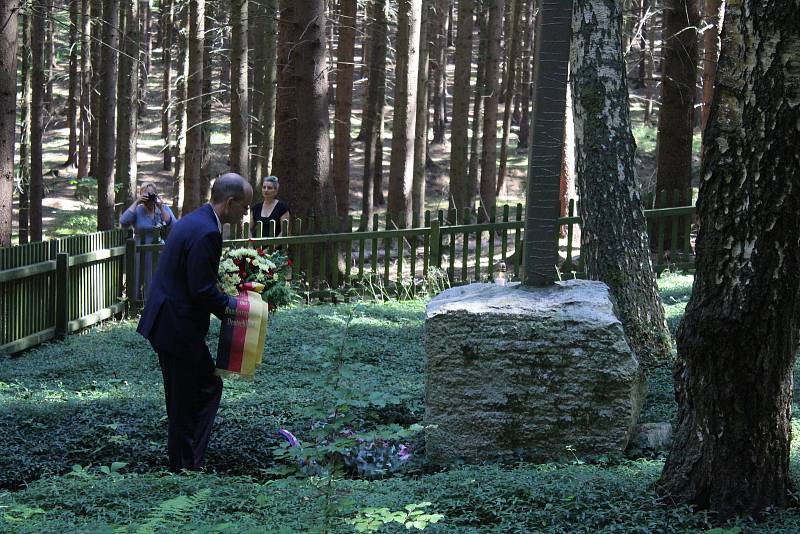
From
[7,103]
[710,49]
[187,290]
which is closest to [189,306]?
[187,290]

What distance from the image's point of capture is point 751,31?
397cm

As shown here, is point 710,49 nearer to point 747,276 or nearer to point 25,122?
point 25,122

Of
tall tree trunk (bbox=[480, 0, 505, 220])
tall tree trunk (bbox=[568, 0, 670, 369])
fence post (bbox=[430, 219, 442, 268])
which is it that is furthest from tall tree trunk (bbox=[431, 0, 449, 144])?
tall tree trunk (bbox=[568, 0, 670, 369])

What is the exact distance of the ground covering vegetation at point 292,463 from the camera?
4102 millimetres

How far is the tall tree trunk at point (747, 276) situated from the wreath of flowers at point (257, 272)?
4.82 m

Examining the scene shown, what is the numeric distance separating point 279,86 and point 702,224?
13.2 metres

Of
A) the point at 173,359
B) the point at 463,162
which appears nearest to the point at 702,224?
the point at 173,359

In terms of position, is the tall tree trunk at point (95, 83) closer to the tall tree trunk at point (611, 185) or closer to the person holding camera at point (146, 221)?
the person holding camera at point (146, 221)

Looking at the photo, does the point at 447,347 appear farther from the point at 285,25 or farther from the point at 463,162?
the point at 463,162

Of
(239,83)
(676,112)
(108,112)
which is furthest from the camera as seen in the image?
(108,112)

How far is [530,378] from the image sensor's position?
5.91 metres

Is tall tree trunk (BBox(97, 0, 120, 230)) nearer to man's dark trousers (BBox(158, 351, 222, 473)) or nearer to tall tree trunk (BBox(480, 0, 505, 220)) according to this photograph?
tall tree trunk (BBox(480, 0, 505, 220))

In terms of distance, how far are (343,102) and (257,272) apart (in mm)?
11665

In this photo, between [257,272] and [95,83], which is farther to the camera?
[95,83]
